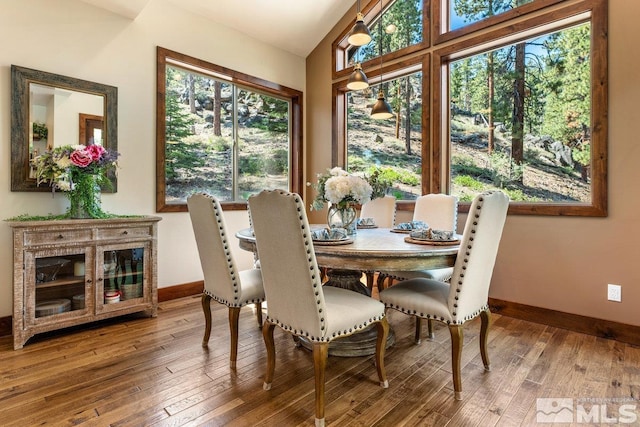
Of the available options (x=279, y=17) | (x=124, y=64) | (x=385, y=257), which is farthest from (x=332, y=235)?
(x=279, y=17)

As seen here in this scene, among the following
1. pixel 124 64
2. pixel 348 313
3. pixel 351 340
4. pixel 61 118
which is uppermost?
pixel 124 64

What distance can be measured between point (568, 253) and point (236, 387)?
2.70m

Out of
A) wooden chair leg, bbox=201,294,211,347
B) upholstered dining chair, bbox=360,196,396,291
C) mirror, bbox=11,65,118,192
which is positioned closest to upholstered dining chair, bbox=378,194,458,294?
upholstered dining chair, bbox=360,196,396,291

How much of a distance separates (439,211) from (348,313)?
5.57ft

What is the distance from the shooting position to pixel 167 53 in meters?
3.42

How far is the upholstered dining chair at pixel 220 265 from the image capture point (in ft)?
6.63

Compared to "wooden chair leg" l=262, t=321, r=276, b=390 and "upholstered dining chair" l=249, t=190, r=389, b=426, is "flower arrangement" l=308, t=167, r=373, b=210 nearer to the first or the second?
"upholstered dining chair" l=249, t=190, r=389, b=426

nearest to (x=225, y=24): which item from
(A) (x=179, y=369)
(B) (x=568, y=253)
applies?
(A) (x=179, y=369)

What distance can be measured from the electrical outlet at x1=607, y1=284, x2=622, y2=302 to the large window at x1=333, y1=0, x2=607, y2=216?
566 millimetres

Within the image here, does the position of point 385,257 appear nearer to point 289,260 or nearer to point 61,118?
point 289,260

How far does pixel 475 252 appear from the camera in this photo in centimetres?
175

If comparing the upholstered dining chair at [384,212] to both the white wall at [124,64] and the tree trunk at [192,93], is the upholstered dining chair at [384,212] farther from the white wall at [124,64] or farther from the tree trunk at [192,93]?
the tree trunk at [192,93]

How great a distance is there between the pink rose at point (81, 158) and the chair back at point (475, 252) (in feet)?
9.12

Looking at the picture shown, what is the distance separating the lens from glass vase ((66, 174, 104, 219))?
8.81 feet
